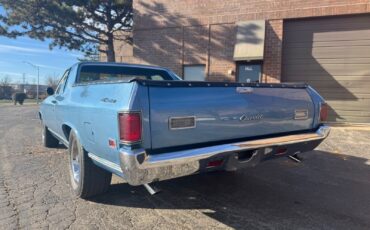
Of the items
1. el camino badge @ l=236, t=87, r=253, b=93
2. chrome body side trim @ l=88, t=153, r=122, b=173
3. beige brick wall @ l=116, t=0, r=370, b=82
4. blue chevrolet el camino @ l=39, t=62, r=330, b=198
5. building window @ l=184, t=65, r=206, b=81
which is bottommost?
chrome body side trim @ l=88, t=153, r=122, b=173

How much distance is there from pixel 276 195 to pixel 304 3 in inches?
378

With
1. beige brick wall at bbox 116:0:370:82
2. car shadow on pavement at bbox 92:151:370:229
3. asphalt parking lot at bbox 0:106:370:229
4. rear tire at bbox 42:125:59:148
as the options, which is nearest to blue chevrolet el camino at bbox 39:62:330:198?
asphalt parking lot at bbox 0:106:370:229

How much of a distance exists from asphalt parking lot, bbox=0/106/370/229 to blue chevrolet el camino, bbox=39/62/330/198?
419mm

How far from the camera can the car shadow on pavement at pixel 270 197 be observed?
147 inches

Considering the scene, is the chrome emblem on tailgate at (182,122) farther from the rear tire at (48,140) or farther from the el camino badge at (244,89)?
the rear tire at (48,140)

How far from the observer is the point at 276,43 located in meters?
12.5

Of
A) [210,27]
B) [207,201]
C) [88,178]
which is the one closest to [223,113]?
[207,201]

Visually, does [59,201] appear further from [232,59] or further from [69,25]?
[69,25]

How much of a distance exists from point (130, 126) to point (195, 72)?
11498 mm

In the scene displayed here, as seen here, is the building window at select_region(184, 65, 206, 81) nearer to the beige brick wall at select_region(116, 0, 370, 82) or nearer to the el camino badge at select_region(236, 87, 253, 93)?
the beige brick wall at select_region(116, 0, 370, 82)

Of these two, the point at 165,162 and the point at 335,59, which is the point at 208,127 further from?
the point at 335,59

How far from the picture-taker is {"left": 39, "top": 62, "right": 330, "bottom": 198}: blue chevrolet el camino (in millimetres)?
3076

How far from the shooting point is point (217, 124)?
3586 mm

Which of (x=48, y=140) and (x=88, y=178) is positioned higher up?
(x=88, y=178)
